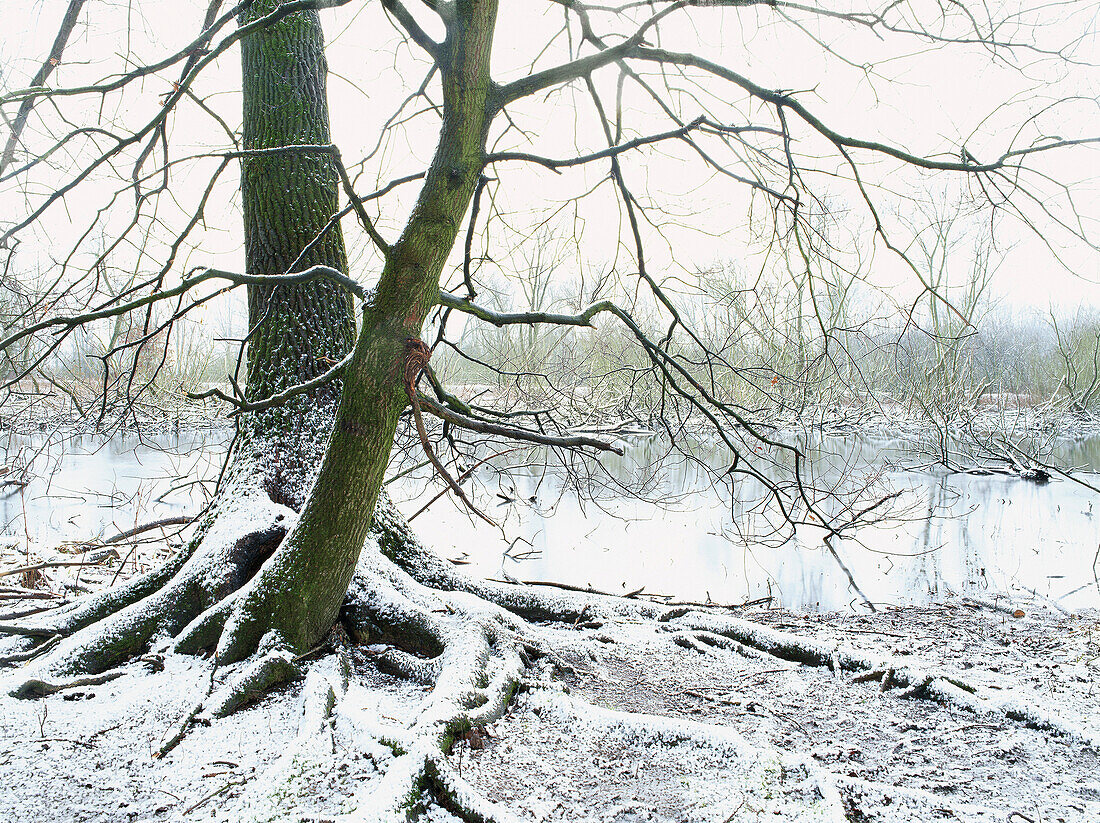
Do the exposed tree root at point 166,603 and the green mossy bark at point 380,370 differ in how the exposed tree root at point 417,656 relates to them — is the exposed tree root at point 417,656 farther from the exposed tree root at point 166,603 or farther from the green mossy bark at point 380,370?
the green mossy bark at point 380,370

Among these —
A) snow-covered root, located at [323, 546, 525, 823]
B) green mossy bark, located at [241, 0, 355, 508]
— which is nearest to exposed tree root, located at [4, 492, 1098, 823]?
snow-covered root, located at [323, 546, 525, 823]

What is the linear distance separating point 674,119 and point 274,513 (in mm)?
2782

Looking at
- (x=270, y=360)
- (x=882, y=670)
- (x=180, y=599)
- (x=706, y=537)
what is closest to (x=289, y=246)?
(x=270, y=360)

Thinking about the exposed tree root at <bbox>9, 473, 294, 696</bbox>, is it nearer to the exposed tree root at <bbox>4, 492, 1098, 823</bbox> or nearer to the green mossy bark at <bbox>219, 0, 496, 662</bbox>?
the exposed tree root at <bbox>4, 492, 1098, 823</bbox>

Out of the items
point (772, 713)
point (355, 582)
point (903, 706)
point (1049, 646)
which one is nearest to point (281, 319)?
point (355, 582)

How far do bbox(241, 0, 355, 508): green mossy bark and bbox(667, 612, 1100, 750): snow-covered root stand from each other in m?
2.34

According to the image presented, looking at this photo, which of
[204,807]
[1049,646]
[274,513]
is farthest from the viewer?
[1049,646]

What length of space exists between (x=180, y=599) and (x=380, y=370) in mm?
1621

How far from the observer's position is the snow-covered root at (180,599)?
313 cm

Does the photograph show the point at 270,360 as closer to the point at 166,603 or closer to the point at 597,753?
the point at 166,603

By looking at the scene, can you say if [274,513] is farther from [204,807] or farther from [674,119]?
[674,119]

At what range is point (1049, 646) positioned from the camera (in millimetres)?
4664

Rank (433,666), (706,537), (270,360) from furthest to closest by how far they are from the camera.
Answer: (706,537), (270,360), (433,666)

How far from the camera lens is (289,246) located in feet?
12.5
